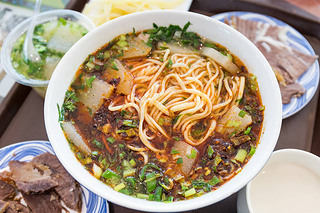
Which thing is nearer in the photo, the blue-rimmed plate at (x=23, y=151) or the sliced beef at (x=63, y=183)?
the sliced beef at (x=63, y=183)

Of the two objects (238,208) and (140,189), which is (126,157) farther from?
(238,208)

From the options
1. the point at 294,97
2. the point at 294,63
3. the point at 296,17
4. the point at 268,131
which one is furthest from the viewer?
the point at 296,17

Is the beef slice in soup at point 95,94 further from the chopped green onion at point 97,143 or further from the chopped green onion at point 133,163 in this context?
the chopped green onion at point 133,163

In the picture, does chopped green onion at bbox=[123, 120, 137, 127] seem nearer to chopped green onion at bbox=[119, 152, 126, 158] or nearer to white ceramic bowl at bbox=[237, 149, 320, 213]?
chopped green onion at bbox=[119, 152, 126, 158]

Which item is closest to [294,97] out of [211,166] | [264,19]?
[264,19]

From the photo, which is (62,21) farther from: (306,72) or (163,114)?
(306,72)

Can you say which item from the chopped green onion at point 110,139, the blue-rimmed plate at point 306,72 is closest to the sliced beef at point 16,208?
the chopped green onion at point 110,139
